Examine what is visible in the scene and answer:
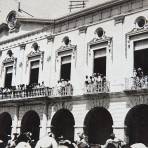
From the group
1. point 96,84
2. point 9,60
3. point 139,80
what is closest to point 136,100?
point 139,80

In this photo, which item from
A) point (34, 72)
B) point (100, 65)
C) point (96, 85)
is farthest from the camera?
point (34, 72)

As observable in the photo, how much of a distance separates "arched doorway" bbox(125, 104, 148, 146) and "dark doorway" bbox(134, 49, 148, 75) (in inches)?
80.0

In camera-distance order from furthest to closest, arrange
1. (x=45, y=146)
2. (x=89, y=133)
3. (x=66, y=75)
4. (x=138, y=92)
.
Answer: (x=66, y=75) < (x=89, y=133) < (x=138, y=92) < (x=45, y=146)

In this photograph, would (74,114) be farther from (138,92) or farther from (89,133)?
(138,92)

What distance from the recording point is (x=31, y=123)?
26547mm

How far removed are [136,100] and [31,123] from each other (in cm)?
940

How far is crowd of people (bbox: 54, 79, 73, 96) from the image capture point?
904 inches

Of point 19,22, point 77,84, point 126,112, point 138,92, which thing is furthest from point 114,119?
point 19,22

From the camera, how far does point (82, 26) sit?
23.6 meters

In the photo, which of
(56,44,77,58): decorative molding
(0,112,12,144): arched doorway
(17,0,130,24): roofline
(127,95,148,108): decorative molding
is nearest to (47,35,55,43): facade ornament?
(17,0,130,24): roofline

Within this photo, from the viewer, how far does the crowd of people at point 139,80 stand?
1917 cm

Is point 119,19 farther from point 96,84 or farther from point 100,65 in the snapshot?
point 96,84

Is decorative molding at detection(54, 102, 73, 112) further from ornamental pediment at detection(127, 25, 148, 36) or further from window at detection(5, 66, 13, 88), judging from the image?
window at detection(5, 66, 13, 88)

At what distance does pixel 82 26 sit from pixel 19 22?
6.75 m
